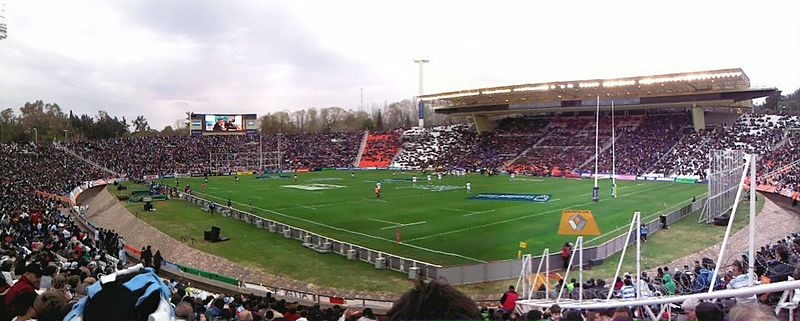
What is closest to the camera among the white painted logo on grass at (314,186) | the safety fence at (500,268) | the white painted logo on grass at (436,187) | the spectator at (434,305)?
the spectator at (434,305)

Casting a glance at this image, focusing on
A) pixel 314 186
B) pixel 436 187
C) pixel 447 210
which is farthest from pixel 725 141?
pixel 314 186

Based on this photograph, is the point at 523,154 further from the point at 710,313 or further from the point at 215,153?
the point at 710,313

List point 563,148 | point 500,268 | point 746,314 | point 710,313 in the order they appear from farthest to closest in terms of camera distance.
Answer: point 563,148, point 500,268, point 710,313, point 746,314

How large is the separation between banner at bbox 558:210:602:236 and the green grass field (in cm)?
626

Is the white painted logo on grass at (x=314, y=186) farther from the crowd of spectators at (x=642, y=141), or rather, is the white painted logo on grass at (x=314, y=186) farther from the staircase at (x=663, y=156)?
the staircase at (x=663, y=156)

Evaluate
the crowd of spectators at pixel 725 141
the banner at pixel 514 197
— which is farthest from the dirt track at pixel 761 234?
the crowd of spectators at pixel 725 141

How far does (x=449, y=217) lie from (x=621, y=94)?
42379 mm

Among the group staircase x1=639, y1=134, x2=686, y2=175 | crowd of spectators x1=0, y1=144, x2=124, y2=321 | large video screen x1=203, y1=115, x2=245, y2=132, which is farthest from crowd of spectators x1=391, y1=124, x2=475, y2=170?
crowd of spectators x1=0, y1=144, x2=124, y2=321

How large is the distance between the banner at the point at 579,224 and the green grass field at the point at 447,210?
6.26 meters

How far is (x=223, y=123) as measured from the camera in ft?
292

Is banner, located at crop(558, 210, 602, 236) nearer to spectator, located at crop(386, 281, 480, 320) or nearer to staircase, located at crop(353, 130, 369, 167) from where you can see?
spectator, located at crop(386, 281, 480, 320)

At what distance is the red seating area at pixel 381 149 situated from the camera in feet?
263

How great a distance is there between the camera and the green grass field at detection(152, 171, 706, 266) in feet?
77.6

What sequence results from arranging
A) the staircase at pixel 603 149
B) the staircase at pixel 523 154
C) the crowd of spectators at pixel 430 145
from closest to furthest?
the staircase at pixel 603 149, the staircase at pixel 523 154, the crowd of spectators at pixel 430 145
